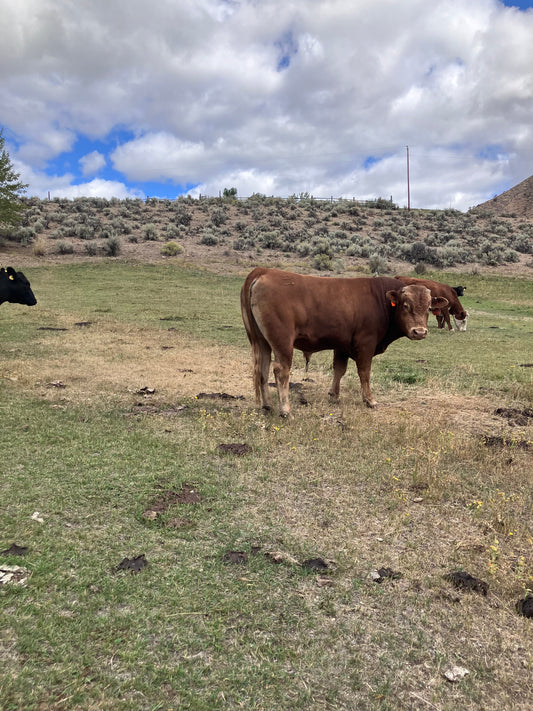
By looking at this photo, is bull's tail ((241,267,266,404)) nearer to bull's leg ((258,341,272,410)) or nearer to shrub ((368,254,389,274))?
bull's leg ((258,341,272,410))

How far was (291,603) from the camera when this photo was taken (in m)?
3.54

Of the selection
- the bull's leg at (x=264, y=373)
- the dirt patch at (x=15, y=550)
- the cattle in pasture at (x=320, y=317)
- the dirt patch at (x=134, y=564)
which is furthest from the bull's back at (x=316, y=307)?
the dirt patch at (x=15, y=550)

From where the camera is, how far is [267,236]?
1604 inches

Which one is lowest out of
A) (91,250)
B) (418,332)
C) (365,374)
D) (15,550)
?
(15,550)

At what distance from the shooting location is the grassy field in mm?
2881

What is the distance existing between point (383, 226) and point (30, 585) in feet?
175

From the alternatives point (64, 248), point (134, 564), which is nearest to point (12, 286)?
point (134, 564)

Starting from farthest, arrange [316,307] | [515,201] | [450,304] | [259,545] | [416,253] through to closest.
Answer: [515,201] → [416,253] → [450,304] → [316,307] → [259,545]

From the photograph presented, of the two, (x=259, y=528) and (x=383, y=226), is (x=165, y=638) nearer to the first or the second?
(x=259, y=528)

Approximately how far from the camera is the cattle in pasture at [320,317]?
7543mm

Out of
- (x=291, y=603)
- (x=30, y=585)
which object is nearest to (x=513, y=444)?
(x=291, y=603)

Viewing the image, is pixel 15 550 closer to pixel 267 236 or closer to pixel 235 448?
pixel 235 448

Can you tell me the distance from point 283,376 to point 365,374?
5.46 feet

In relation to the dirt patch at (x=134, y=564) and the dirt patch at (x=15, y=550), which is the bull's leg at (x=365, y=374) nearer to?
the dirt patch at (x=134, y=564)
